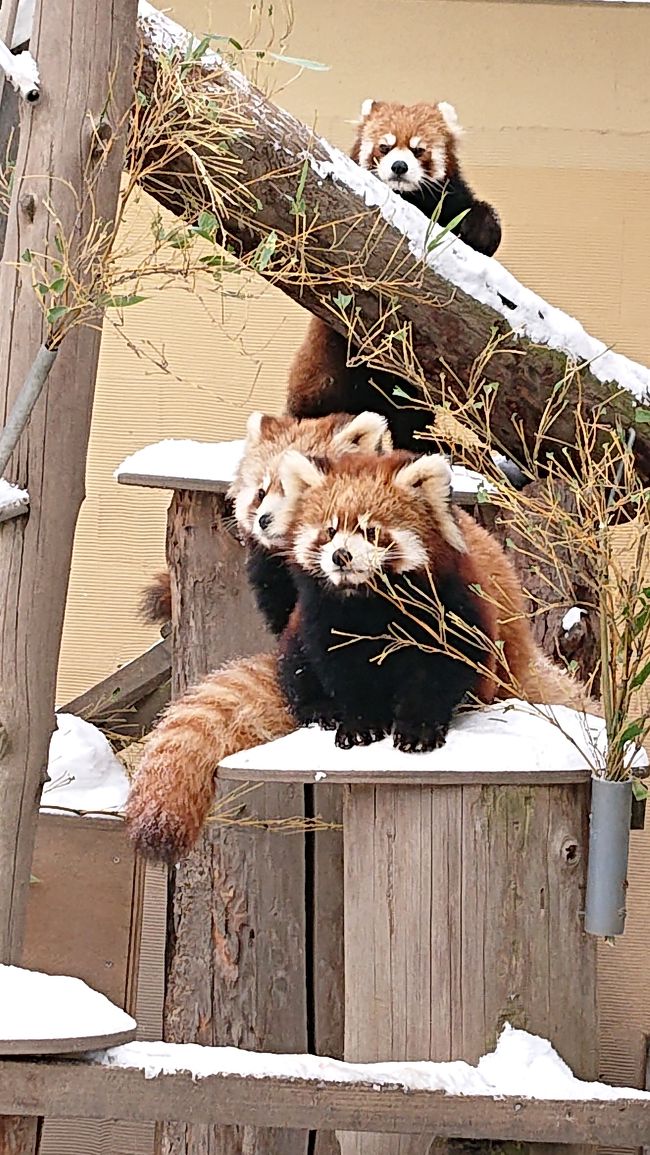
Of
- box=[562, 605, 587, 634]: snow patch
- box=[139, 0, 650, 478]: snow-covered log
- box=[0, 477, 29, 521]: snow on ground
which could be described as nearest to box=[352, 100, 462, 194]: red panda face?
box=[139, 0, 650, 478]: snow-covered log

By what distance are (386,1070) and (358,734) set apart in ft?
1.22

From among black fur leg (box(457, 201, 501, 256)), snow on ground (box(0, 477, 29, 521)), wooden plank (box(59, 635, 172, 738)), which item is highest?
black fur leg (box(457, 201, 501, 256))

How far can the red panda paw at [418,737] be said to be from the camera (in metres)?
1.53

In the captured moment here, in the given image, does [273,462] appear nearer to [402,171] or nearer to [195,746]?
[195,746]

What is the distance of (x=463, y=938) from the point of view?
4.96ft

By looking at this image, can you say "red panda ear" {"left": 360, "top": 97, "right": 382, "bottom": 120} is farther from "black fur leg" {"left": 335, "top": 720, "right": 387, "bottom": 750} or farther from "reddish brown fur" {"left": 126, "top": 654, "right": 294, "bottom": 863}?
"black fur leg" {"left": 335, "top": 720, "right": 387, "bottom": 750}

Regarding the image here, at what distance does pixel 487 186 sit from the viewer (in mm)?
2871

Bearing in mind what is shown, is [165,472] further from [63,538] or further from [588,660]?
[588,660]

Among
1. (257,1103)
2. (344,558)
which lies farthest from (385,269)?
(257,1103)

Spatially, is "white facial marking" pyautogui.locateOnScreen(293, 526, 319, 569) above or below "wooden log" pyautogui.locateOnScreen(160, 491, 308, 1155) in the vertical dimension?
above

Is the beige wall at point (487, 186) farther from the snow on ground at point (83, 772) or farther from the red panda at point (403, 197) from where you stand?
the red panda at point (403, 197)

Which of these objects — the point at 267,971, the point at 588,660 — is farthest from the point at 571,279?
the point at 267,971

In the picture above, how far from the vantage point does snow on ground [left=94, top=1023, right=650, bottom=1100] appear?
134 cm

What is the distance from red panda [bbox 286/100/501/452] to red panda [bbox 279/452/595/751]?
360mm
